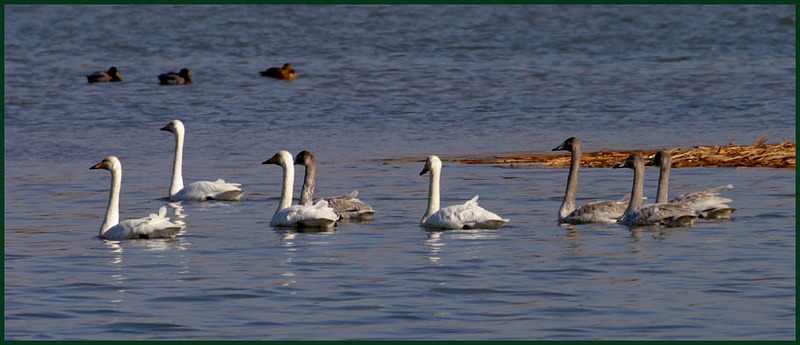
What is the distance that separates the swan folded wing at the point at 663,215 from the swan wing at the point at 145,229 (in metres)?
4.79

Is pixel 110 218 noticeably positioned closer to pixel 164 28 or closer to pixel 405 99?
pixel 405 99

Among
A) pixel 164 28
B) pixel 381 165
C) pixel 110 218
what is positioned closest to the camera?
pixel 110 218

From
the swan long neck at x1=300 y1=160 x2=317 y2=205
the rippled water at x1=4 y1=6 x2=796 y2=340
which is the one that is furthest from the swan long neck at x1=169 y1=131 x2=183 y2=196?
the swan long neck at x1=300 y1=160 x2=317 y2=205

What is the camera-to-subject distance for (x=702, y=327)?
10.0 m

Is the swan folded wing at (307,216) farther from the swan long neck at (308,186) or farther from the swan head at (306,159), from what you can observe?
the swan head at (306,159)

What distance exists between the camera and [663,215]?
15188 millimetres

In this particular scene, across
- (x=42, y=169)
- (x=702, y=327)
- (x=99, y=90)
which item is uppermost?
(x=99, y=90)

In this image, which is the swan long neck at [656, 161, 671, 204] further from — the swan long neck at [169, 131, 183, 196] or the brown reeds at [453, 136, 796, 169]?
the swan long neck at [169, 131, 183, 196]

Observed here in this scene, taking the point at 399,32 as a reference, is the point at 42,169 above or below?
below

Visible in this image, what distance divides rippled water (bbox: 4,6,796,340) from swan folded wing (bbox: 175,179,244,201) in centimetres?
18

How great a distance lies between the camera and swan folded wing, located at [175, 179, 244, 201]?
18.0 metres

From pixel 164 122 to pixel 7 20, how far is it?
35.6 meters

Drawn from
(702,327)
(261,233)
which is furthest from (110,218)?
(702,327)

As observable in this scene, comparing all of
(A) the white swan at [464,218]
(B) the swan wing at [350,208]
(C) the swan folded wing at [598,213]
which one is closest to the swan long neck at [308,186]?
(B) the swan wing at [350,208]
